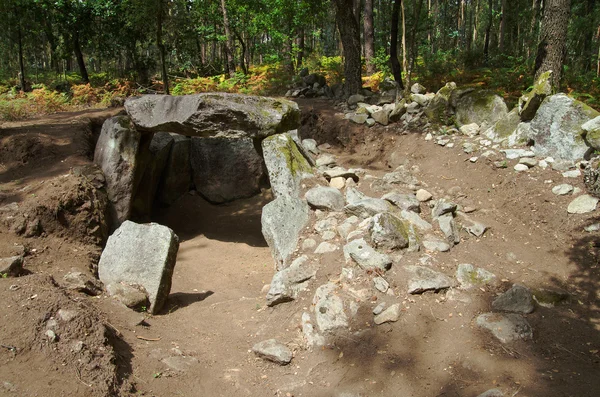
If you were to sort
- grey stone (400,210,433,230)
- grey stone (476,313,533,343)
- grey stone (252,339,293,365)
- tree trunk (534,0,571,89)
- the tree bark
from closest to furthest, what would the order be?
grey stone (476,313,533,343) < grey stone (252,339,293,365) < grey stone (400,210,433,230) < tree trunk (534,0,571,89) < the tree bark

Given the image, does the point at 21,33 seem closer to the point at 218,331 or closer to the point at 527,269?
the point at 218,331

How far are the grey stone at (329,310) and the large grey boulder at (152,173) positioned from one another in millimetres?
4834

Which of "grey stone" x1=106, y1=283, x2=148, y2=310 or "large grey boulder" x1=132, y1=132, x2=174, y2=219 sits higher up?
"large grey boulder" x1=132, y1=132, x2=174, y2=219

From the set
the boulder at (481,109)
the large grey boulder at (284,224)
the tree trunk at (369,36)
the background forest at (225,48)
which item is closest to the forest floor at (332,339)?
the large grey boulder at (284,224)

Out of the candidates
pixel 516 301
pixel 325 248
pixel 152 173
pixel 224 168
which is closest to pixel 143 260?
pixel 325 248

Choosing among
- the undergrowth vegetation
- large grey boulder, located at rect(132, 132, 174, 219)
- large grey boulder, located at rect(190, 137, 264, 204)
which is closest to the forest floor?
large grey boulder, located at rect(132, 132, 174, 219)

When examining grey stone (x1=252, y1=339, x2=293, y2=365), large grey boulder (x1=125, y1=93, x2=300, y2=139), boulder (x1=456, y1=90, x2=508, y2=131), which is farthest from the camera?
boulder (x1=456, y1=90, x2=508, y2=131)

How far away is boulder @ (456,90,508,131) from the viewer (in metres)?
8.29

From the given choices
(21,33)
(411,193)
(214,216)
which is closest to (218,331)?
(411,193)

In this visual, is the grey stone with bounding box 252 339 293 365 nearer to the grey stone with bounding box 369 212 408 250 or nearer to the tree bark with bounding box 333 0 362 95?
the grey stone with bounding box 369 212 408 250

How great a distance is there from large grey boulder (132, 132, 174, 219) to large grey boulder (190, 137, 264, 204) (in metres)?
0.82

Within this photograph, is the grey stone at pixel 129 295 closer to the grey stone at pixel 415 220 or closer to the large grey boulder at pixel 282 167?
the large grey boulder at pixel 282 167

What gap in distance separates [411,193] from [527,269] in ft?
6.75

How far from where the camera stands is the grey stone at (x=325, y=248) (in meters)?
5.91
